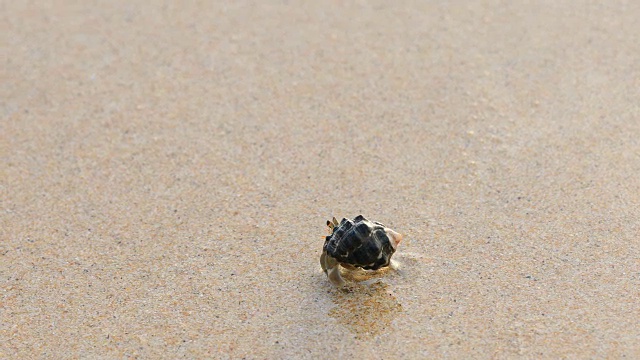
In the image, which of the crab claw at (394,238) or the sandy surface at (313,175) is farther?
the crab claw at (394,238)

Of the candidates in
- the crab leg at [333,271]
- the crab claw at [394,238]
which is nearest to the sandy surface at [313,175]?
the crab leg at [333,271]

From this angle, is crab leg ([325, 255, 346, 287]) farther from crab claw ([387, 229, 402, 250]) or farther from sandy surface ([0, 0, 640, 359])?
crab claw ([387, 229, 402, 250])

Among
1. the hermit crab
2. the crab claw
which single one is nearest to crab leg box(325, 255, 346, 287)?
the hermit crab

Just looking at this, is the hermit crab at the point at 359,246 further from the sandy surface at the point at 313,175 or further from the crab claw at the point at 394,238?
the sandy surface at the point at 313,175

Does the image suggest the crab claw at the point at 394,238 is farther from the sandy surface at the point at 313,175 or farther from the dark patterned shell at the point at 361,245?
the sandy surface at the point at 313,175

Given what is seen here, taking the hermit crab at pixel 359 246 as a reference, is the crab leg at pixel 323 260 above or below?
below

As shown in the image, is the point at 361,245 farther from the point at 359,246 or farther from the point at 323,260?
the point at 323,260
